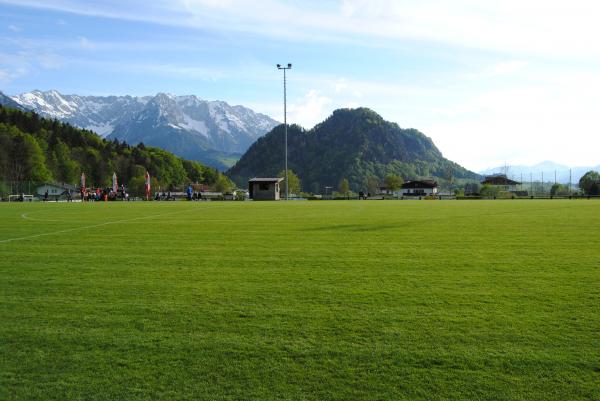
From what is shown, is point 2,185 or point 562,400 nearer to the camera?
point 562,400

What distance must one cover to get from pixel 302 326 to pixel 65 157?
125m

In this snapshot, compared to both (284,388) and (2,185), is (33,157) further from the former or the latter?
(284,388)

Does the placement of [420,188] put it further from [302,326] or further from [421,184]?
[302,326]

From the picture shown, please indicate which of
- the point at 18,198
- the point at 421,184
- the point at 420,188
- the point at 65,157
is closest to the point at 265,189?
the point at 18,198

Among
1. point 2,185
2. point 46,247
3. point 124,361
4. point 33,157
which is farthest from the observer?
point 33,157

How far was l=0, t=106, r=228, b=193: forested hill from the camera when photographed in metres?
101

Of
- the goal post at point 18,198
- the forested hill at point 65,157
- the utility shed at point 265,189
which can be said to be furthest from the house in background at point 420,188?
the goal post at point 18,198

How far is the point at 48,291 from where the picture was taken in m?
7.12

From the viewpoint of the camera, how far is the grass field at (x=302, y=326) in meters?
3.99

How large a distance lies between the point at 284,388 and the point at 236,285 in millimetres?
3671

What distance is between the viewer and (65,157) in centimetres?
11638

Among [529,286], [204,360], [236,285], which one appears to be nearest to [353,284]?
[236,285]

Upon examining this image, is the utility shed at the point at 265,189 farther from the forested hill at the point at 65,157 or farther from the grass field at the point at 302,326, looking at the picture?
the grass field at the point at 302,326

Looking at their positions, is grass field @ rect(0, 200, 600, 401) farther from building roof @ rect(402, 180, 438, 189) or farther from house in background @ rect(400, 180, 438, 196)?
building roof @ rect(402, 180, 438, 189)
